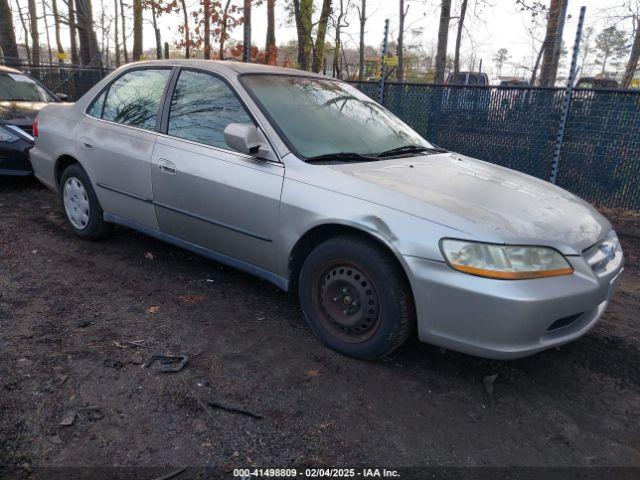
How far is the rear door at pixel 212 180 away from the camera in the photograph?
132 inches

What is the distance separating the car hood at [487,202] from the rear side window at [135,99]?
181cm

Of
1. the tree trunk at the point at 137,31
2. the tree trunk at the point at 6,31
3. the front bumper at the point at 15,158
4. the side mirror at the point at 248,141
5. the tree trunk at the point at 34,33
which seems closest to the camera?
the side mirror at the point at 248,141

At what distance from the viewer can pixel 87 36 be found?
16578 mm

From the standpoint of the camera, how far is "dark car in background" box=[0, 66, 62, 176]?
655 centimetres

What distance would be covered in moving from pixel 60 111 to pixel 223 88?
2.14 m

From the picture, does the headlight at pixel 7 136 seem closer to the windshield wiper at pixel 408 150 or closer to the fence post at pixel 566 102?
the windshield wiper at pixel 408 150

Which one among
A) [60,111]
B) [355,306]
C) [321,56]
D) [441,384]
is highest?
[321,56]

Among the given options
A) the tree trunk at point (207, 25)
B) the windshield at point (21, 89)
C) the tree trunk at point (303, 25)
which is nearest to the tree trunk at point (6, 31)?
the tree trunk at point (207, 25)

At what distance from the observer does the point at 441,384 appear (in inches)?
116

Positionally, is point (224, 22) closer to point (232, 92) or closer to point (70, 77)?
point (70, 77)

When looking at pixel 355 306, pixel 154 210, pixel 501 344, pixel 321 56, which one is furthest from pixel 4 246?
pixel 321 56

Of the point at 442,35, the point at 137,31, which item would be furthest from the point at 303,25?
the point at 137,31

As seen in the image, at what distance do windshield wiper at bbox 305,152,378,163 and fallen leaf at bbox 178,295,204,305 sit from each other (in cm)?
137

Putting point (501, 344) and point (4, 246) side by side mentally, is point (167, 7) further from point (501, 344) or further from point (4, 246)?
point (501, 344)
